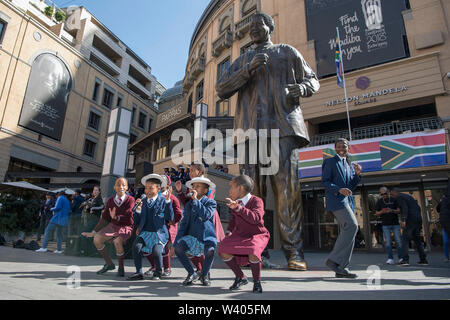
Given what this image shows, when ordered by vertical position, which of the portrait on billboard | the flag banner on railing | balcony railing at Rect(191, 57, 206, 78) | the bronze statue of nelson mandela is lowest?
the bronze statue of nelson mandela

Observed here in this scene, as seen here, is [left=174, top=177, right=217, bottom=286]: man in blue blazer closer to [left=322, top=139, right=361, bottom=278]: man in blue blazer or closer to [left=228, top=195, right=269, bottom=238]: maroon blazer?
[left=228, top=195, right=269, bottom=238]: maroon blazer

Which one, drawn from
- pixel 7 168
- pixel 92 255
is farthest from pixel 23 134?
pixel 92 255

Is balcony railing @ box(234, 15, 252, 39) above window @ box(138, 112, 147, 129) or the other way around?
the other way around

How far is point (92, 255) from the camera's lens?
7980 mm

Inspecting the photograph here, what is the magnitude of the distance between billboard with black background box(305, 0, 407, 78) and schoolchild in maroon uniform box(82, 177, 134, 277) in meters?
14.3

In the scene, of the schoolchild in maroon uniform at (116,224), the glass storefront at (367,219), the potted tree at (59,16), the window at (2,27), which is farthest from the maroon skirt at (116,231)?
the potted tree at (59,16)

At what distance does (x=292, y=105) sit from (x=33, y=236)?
453 inches

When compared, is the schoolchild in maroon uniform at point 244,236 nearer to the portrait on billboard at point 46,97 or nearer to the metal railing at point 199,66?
the metal railing at point 199,66

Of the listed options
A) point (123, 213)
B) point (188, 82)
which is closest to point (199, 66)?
point (188, 82)

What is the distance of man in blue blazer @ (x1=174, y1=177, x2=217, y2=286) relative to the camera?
133 inches

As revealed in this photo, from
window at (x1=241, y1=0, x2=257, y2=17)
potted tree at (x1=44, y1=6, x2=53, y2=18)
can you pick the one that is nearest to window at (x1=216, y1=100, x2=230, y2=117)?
window at (x1=241, y1=0, x2=257, y2=17)

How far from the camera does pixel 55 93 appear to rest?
26641 millimetres

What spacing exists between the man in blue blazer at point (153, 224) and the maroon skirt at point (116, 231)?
0.49 feet
